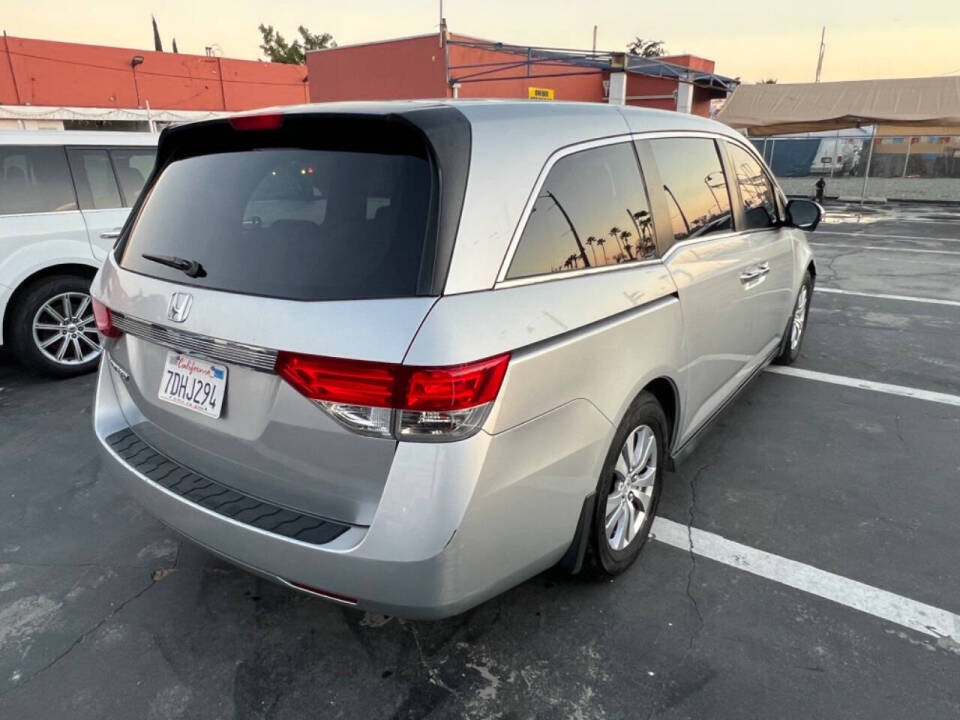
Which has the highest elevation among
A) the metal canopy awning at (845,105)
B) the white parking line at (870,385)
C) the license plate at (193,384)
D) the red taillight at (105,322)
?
the metal canopy awning at (845,105)

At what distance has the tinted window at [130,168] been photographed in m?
5.29

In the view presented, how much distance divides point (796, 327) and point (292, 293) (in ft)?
14.8

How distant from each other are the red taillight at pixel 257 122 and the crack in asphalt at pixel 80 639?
1.87 m

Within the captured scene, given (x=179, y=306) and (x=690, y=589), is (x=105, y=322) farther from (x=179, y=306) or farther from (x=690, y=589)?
(x=690, y=589)

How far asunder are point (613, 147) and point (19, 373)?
525 centimetres

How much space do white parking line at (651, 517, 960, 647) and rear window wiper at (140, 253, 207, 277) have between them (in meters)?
2.23

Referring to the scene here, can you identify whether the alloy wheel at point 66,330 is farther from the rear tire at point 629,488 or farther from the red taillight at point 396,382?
the rear tire at point 629,488

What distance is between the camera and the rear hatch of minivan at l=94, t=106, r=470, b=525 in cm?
170


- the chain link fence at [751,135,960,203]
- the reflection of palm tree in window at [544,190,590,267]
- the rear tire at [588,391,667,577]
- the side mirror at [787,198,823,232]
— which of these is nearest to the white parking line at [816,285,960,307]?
the side mirror at [787,198,823,232]

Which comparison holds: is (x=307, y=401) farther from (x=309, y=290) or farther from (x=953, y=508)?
(x=953, y=508)

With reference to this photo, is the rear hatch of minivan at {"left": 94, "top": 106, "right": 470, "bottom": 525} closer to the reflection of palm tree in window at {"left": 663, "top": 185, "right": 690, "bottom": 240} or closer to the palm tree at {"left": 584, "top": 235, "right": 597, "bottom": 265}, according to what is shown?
the palm tree at {"left": 584, "top": 235, "right": 597, "bottom": 265}

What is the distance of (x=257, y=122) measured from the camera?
2.13m

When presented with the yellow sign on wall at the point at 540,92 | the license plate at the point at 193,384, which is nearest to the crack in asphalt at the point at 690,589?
the license plate at the point at 193,384

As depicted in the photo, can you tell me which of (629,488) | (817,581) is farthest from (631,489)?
(817,581)
